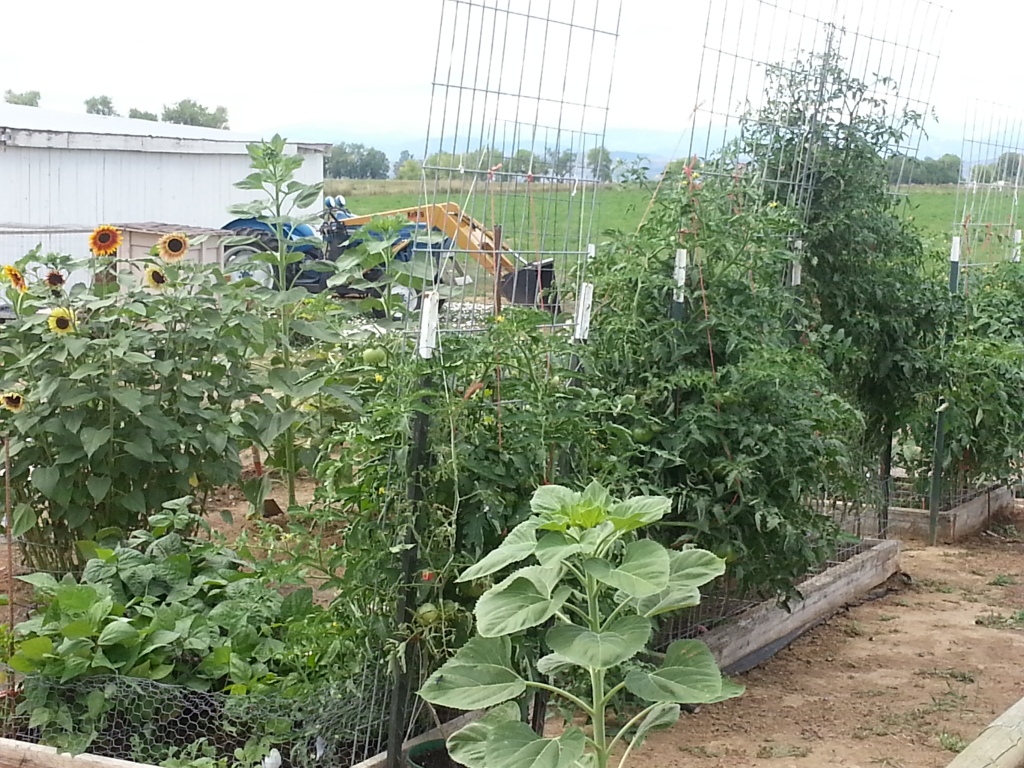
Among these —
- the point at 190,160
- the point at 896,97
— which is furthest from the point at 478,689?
the point at 190,160

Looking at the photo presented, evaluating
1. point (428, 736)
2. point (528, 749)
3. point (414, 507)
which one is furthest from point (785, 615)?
point (528, 749)

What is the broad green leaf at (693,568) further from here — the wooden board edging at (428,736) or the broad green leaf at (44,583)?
the broad green leaf at (44,583)

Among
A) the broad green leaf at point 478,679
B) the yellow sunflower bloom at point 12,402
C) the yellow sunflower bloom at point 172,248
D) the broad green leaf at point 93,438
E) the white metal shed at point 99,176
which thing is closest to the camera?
the broad green leaf at point 478,679

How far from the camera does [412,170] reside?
343cm

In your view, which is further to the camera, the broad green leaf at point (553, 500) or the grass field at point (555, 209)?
the grass field at point (555, 209)

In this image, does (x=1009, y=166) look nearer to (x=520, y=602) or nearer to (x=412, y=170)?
(x=412, y=170)

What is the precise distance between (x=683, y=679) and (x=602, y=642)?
208 millimetres

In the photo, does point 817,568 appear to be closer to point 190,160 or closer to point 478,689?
point 478,689

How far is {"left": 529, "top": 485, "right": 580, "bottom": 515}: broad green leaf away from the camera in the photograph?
2500 mm

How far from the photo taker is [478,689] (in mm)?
2430

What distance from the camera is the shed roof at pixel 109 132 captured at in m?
15.1

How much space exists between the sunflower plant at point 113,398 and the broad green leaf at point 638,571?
7.84 feet

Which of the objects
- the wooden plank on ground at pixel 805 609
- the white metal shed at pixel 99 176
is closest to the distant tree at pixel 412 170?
the wooden plank on ground at pixel 805 609

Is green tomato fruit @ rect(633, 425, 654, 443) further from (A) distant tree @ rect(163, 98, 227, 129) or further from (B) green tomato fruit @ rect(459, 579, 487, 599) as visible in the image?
(A) distant tree @ rect(163, 98, 227, 129)
